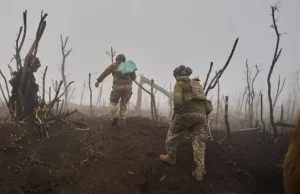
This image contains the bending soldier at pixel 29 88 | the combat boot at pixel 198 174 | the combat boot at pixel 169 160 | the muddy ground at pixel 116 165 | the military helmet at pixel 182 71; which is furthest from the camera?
the bending soldier at pixel 29 88

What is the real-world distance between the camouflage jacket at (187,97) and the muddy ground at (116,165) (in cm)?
111

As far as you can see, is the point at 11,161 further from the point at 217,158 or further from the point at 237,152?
the point at 237,152

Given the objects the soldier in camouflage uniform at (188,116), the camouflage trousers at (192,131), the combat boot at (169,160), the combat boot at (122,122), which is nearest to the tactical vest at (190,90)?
the soldier in camouflage uniform at (188,116)

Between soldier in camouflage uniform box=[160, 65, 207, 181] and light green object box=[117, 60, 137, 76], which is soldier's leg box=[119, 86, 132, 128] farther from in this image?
soldier in camouflage uniform box=[160, 65, 207, 181]

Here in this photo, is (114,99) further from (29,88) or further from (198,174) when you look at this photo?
(198,174)

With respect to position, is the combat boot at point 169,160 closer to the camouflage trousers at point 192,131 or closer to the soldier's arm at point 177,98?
the camouflage trousers at point 192,131

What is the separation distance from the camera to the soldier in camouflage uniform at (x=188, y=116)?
475 cm

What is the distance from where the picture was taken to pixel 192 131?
4.89m

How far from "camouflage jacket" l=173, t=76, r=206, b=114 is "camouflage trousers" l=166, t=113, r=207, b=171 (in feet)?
0.39

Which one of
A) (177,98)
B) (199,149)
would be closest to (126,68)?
(177,98)

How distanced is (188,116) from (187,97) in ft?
1.20

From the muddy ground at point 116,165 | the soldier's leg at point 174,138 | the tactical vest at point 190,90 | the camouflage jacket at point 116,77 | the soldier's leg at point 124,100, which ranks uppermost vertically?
the camouflage jacket at point 116,77

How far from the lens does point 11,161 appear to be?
4.52 metres

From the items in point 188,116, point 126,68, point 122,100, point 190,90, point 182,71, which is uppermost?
point 126,68
